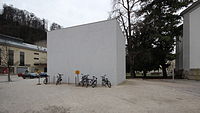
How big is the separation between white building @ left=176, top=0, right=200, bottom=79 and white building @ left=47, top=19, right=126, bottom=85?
10874mm

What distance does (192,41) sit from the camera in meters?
15.9

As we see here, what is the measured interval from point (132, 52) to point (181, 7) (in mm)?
9274

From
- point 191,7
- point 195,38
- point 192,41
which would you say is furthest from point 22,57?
point 191,7

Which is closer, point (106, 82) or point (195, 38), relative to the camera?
point (106, 82)

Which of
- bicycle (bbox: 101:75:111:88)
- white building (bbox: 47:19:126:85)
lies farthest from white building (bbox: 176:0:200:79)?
bicycle (bbox: 101:75:111:88)

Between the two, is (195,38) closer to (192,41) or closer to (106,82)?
(192,41)

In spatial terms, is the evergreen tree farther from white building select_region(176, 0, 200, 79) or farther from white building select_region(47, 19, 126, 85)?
white building select_region(47, 19, 126, 85)

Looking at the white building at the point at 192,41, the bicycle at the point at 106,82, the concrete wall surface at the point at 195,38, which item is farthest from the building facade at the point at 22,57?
the concrete wall surface at the point at 195,38

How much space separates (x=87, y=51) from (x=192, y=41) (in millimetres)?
14279

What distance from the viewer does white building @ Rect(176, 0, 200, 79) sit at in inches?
599

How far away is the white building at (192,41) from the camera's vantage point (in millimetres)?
15219

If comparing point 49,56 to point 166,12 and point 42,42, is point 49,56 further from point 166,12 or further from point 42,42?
point 42,42

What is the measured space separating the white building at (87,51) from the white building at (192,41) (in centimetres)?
1087

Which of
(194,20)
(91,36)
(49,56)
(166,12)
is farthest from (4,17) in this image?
(194,20)
